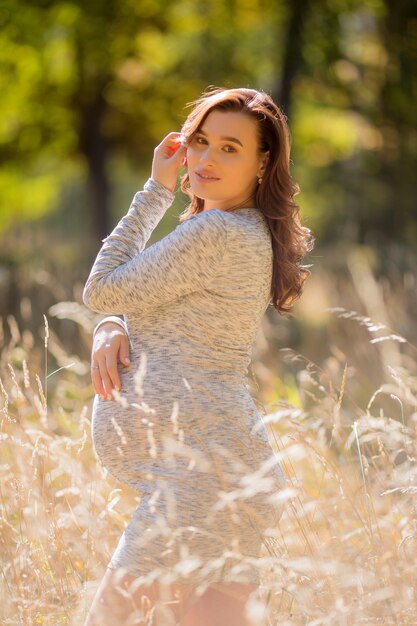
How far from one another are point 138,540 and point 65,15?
11.5m

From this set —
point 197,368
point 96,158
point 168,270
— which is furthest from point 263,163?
point 96,158

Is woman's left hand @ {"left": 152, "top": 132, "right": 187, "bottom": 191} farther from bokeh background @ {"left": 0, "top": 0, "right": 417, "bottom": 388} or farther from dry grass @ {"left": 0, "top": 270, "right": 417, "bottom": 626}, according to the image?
bokeh background @ {"left": 0, "top": 0, "right": 417, "bottom": 388}

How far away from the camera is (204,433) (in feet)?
7.55

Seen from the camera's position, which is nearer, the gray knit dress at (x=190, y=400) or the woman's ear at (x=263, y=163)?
the gray knit dress at (x=190, y=400)

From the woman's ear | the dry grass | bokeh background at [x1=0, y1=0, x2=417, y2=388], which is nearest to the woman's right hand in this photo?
the dry grass

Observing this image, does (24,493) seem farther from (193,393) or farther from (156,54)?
(156,54)

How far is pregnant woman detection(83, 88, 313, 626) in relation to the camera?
2.23 m

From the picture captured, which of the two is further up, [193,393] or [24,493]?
[193,393]

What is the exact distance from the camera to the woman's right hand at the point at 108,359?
2371 mm

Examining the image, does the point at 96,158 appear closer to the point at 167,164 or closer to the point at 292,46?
the point at 292,46

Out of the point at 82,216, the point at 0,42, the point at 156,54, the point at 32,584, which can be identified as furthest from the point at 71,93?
the point at 82,216

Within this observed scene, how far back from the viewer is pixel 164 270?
2297 mm

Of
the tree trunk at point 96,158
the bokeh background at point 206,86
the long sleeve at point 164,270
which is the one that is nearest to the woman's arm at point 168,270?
the long sleeve at point 164,270

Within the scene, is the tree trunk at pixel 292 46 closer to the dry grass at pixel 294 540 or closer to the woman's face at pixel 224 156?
the dry grass at pixel 294 540
